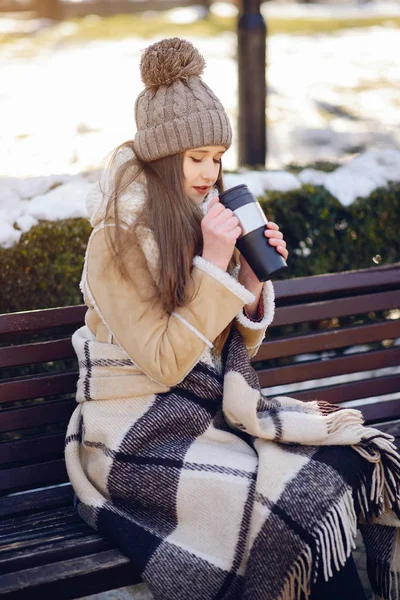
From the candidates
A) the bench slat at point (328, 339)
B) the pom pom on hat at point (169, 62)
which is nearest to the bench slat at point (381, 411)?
the bench slat at point (328, 339)

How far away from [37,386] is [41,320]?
8.6 inches

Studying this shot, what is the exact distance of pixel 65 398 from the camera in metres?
2.90

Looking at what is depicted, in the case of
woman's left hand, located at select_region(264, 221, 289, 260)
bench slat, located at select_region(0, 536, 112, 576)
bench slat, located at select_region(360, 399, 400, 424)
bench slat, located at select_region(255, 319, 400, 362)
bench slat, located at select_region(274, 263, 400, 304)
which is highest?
woman's left hand, located at select_region(264, 221, 289, 260)

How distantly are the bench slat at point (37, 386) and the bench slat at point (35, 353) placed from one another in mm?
55

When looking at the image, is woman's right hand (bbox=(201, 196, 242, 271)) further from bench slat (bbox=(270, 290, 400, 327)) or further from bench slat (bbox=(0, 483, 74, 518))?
bench slat (bbox=(0, 483, 74, 518))

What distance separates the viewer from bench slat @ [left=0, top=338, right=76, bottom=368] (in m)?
2.71

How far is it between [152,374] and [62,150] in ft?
10.6

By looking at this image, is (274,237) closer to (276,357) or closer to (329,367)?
(276,357)

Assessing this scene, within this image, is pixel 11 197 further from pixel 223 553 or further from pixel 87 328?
pixel 223 553

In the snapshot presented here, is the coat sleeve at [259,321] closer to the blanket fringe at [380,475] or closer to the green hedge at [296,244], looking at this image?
the blanket fringe at [380,475]

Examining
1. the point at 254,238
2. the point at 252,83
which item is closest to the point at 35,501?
the point at 254,238

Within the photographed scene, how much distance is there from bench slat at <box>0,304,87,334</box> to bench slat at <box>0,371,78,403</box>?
0.16 m

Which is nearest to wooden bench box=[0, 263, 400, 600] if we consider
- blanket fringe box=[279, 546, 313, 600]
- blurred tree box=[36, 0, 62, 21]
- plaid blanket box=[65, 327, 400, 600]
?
plaid blanket box=[65, 327, 400, 600]

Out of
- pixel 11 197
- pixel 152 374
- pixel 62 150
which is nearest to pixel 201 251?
pixel 152 374
